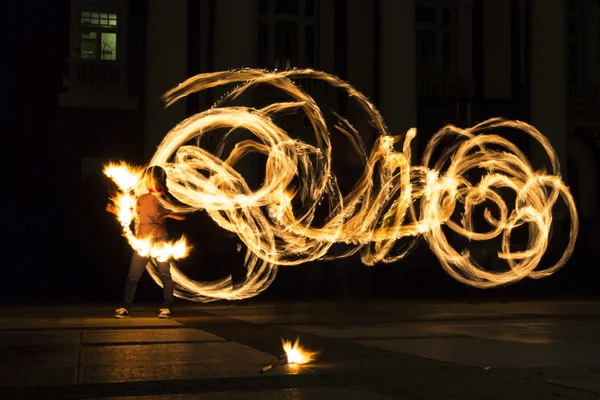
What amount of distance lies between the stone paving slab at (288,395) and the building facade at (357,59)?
1760cm

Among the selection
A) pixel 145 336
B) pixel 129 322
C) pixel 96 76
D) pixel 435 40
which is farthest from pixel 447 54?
pixel 145 336

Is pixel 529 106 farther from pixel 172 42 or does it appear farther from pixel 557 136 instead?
pixel 172 42

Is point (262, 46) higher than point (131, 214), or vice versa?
point (262, 46)

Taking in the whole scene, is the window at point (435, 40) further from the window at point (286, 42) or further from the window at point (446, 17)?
the window at point (286, 42)

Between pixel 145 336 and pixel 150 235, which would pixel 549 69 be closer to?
pixel 150 235

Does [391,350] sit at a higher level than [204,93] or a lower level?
lower

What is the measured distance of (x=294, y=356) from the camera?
30.1ft

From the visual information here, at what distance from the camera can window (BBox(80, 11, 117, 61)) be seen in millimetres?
27484

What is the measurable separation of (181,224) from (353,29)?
9.52 meters

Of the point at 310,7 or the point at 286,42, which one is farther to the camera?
the point at 310,7

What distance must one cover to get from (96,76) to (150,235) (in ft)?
46.4

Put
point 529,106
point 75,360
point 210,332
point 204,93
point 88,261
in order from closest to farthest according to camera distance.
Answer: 1. point 75,360
2. point 210,332
3. point 88,261
4. point 204,93
5. point 529,106

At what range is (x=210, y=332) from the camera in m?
11.8

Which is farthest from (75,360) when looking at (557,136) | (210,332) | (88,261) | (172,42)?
(557,136)
